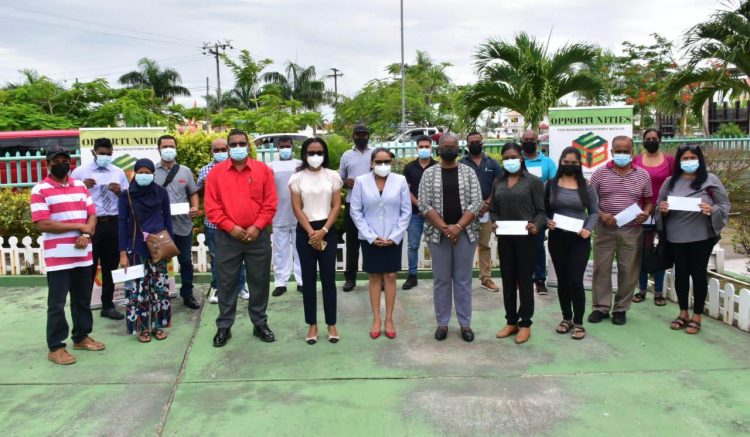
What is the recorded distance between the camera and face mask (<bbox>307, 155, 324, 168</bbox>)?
5.19m

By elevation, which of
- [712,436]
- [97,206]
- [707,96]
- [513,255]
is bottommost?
[712,436]

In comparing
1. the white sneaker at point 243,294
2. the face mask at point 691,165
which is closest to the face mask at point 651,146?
the face mask at point 691,165

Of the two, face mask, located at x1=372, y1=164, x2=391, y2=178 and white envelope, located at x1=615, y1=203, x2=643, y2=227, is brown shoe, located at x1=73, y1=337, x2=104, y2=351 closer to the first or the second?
face mask, located at x1=372, y1=164, x2=391, y2=178

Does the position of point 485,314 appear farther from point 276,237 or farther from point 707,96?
point 707,96

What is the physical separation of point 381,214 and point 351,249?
1.74 m

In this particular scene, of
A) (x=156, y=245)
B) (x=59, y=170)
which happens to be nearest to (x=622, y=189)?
(x=156, y=245)

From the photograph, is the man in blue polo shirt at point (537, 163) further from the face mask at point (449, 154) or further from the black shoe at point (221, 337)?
the black shoe at point (221, 337)

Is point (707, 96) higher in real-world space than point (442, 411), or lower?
higher

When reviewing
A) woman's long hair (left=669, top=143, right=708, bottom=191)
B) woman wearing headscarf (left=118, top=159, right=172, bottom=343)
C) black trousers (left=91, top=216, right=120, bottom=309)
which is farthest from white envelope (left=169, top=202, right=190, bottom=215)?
woman's long hair (left=669, top=143, right=708, bottom=191)

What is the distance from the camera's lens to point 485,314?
605cm

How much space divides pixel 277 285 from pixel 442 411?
345 cm

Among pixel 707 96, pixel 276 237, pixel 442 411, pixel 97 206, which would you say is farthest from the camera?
pixel 707 96

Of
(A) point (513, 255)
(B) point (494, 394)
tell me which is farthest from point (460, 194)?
(B) point (494, 394)

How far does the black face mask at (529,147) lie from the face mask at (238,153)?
10.2 ft
